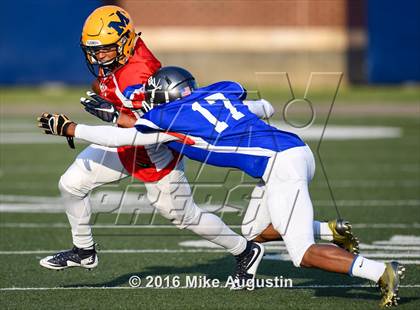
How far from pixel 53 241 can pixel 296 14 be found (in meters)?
17.2

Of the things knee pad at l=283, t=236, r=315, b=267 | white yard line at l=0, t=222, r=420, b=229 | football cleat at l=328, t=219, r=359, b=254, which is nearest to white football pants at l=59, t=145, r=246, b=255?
football cleat at l=328, t=219, r=359, b=254

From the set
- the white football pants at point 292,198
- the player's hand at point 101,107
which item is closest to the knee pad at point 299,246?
the white football pants at point 292,198

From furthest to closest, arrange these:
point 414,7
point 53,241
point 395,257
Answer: point 414,7 → point 53,241 → point 395,257

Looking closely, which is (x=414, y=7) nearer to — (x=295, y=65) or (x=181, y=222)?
(x=295, y=65)

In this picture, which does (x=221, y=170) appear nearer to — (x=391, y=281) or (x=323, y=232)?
(x=323, y=232)

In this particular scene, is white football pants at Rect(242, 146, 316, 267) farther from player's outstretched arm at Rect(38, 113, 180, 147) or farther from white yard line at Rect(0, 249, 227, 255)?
white yard line at Rect(0, 249, 227, 255)

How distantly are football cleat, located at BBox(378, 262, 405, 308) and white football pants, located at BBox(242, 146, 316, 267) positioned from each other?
45cm

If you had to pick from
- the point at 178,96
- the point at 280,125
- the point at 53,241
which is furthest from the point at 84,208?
the point at 280,125

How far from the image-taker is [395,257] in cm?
703

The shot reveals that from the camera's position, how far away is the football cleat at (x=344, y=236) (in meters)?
5.88

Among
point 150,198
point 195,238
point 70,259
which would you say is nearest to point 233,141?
point 150,198

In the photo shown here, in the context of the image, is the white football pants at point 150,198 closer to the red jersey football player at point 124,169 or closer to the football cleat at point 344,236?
the red jersey football player at point 124,169

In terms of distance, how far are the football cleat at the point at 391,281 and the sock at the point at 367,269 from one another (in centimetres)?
3

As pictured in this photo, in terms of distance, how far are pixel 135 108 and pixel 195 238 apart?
2.38m
